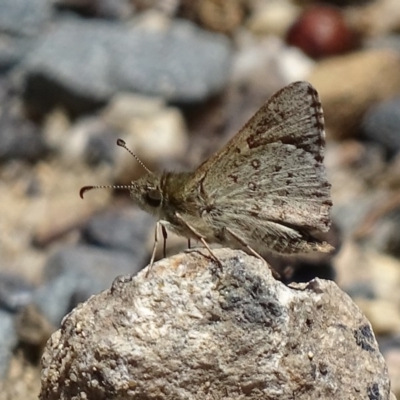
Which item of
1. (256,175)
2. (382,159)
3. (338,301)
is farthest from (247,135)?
(382,159)

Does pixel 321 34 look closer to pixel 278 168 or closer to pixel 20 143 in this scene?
pixel 20 143

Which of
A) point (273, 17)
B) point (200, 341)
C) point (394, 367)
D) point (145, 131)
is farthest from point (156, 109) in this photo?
point (200, 341)

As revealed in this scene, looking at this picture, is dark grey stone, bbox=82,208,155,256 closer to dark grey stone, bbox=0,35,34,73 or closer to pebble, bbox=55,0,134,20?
dark grey stone, bbox=0,35,34,73

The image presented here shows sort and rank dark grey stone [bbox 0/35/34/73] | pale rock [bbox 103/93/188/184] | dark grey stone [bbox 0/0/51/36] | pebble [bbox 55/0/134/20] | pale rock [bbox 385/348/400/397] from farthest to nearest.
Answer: pebble [bbox 55/0/134/20] < dark grey stone [bbox 0/0/51/36] < dark grey stone [bbox 0/35/34/73] < pale rock [bbox 103/93/188/184] < pale rock [bbox 385/348/400/397]

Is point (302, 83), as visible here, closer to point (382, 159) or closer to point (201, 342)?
point (201, 342)

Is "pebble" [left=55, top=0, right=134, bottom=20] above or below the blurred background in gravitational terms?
below

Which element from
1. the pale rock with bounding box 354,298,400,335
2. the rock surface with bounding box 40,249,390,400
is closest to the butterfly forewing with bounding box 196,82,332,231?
the rock surface with bounding box 40,249,390,400
